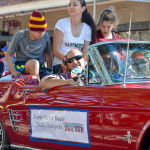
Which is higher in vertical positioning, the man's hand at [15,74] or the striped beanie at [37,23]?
the striped beanie at [37,23]

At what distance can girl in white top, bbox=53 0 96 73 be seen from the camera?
4660 millimetres

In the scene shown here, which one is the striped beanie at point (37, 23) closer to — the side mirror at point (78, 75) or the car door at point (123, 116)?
the side mirror at point (78, 75)

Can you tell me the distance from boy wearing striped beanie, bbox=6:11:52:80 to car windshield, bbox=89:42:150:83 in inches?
61.3

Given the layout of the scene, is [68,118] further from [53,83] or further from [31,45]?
[31,45]

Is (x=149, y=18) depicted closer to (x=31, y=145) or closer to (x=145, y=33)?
(x=145, y=33)

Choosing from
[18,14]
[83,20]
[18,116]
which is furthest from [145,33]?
[18,116]

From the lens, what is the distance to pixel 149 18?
10336 millimetres

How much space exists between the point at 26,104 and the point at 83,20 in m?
1.94

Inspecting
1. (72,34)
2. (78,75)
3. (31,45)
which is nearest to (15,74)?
(31,45)

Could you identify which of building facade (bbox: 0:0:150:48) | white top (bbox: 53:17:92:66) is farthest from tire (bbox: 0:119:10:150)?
building facade (bbox: 0:0:150:48)

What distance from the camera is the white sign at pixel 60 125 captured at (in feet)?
9.79

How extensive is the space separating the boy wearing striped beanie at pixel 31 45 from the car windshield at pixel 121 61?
61.3 inches

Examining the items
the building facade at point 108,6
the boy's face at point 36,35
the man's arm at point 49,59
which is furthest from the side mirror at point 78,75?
the building facade at point 108,6

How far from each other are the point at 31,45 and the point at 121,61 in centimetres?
193
